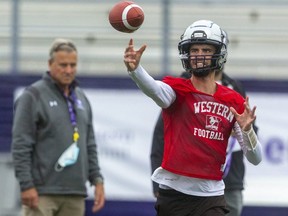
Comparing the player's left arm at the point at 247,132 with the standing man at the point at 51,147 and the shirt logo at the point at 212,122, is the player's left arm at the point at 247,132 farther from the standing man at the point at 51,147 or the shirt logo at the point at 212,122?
the standing man at the point at 51,147

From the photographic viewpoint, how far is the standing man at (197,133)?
5.46 meters

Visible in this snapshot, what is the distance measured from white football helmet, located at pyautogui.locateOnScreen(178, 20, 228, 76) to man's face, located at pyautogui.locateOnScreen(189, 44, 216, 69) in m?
0.02

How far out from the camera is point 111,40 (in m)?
11.4

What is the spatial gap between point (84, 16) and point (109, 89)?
7.90 ft

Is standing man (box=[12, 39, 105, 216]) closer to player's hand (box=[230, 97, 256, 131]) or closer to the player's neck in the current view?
the player's neck

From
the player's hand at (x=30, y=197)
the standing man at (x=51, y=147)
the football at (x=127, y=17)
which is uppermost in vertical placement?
the football at (x=127, y=17)

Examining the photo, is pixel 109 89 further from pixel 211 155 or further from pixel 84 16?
pixel 211 155

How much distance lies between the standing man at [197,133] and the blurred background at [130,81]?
4227mm

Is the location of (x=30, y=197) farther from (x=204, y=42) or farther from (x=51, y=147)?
(x=204, y=42)

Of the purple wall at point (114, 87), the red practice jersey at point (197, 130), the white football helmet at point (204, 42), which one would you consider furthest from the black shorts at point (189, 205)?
the purple wall at point (114, 87)

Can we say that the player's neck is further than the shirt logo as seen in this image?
Yes

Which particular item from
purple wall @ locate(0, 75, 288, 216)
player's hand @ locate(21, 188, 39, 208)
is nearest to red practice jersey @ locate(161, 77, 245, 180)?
player's hand @ locate(21, 188, 39, 208)

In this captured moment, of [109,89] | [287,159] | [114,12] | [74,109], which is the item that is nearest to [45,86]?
[74,109]

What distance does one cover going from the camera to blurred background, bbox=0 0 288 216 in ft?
32.1
